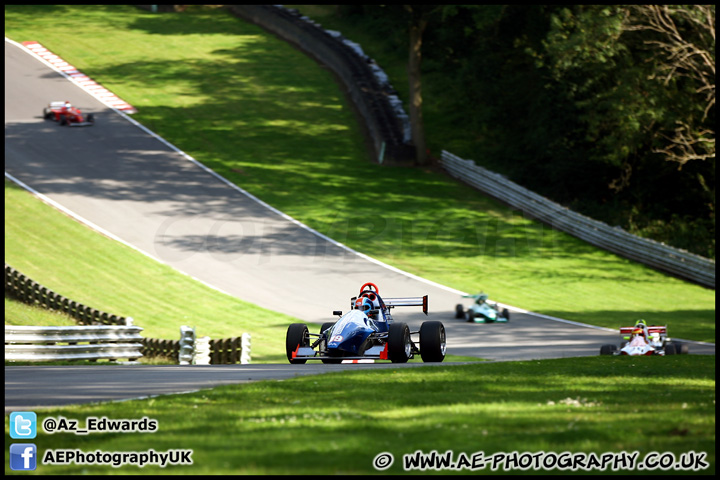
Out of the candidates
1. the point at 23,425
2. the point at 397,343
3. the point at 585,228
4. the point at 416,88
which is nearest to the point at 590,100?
the point at 585,228

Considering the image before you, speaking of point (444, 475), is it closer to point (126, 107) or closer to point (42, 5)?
point (126, 107)

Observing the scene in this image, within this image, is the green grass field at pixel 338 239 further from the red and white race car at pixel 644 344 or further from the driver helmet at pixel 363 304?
the red and white race car at pixel 644 344

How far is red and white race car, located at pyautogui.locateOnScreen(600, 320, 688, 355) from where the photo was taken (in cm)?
2038

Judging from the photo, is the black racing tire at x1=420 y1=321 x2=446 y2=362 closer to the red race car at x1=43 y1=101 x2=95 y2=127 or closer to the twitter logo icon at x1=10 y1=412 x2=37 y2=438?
the twitter logo icon at x1=10 y1=412 x2=37 y2=438

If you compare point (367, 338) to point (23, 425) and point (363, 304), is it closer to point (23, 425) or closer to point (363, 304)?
point (363, 304)

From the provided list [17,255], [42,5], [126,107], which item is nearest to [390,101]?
[126,107]

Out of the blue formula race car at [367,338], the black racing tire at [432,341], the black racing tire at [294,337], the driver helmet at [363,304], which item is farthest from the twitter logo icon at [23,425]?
the black racing tire at [432,341]

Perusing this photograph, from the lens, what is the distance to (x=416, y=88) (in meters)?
44.8

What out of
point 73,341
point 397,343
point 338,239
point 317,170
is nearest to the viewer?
point 397,343

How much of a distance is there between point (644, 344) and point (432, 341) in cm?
758

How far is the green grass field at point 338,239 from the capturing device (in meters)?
8.00

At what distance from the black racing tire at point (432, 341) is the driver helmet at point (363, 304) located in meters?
0.99

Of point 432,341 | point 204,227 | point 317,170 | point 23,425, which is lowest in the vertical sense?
point 432,341

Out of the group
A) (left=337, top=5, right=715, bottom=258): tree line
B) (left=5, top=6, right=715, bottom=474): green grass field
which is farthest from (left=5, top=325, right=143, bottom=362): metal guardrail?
(left=337, top=5, right=715, bottom=258): tree line
